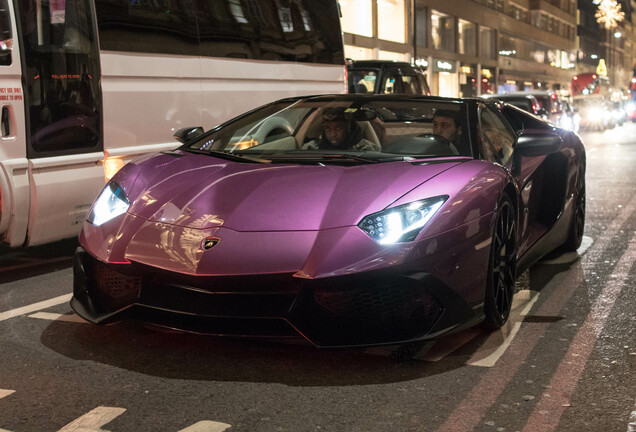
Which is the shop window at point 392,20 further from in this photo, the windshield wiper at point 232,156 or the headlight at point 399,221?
the headlight at point 399,221

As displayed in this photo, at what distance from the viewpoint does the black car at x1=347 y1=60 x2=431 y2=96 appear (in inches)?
616

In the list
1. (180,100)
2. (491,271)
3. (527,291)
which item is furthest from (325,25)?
(491,271)

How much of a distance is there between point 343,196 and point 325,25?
7.30 m

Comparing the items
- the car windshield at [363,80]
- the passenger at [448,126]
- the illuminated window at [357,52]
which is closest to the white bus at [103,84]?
the passenger at [448,126]

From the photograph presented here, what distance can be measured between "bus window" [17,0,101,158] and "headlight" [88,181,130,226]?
1948 millimetres

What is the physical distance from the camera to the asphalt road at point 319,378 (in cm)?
345

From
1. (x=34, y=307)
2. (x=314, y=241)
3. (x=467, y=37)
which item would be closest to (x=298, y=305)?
(x=314, y=241)

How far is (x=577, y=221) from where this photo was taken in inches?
282

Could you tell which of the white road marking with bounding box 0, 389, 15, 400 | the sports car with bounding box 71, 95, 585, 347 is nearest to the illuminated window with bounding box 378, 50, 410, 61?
the sports car with bounding box 71, 95, 585, 347

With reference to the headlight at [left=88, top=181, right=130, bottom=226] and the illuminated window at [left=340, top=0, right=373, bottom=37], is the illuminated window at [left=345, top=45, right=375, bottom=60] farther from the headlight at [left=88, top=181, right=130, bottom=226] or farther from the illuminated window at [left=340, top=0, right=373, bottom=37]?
the headlight at [left=88, top=181, right=130, bottom=226]

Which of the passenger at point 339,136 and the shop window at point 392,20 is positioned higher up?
the shop window at point 392,20

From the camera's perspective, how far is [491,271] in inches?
180

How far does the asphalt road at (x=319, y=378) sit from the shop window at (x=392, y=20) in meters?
33.2

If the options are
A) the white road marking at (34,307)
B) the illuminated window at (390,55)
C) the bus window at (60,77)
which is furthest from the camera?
the illuminated window at (390,55)
